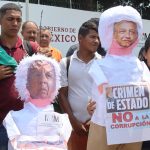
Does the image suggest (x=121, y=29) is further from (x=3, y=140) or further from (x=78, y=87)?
(x=3, y=140)

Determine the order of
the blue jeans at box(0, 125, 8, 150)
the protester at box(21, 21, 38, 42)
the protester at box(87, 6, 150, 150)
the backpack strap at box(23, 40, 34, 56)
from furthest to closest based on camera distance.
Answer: the protester at box(21, 21, 38, 42)
the backpack strap at box(23, 40, 34, 56)
the blue jeans at box(0, 125, 8, 150)
the protester at box(87, 6, 150, 150)

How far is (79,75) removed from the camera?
3.69 metres

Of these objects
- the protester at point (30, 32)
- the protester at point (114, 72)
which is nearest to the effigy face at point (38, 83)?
the protester at point (114, 72)

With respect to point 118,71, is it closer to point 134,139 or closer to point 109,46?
point 109,46

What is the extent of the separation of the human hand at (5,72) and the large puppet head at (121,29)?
0.75m

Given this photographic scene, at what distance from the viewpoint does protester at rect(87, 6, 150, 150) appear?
278cm

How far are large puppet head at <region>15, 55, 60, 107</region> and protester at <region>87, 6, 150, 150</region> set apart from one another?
0.29 meters

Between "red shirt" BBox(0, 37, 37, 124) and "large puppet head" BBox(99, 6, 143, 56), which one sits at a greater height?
"large puppet head" BBox(99, 6, 143, 56)

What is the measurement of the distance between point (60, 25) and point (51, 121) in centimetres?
741

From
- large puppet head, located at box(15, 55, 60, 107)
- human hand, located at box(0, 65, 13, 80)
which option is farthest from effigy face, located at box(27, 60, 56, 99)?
human hand, located at box(0, 65, 13, 80)

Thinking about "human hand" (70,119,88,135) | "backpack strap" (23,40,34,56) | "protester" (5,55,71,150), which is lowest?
"human hand" (70,119,88,135)

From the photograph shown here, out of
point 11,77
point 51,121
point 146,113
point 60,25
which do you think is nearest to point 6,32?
point 11,77

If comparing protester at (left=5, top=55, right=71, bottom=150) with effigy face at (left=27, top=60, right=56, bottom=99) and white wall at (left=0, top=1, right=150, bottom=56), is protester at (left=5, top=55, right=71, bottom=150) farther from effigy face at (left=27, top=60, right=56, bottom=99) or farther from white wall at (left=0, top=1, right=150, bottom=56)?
white wall at (left=0, top=1, right=150, bottom=56)

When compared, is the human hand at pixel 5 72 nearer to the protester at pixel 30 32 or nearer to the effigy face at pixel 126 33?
the effigy face at pixel 126 33
